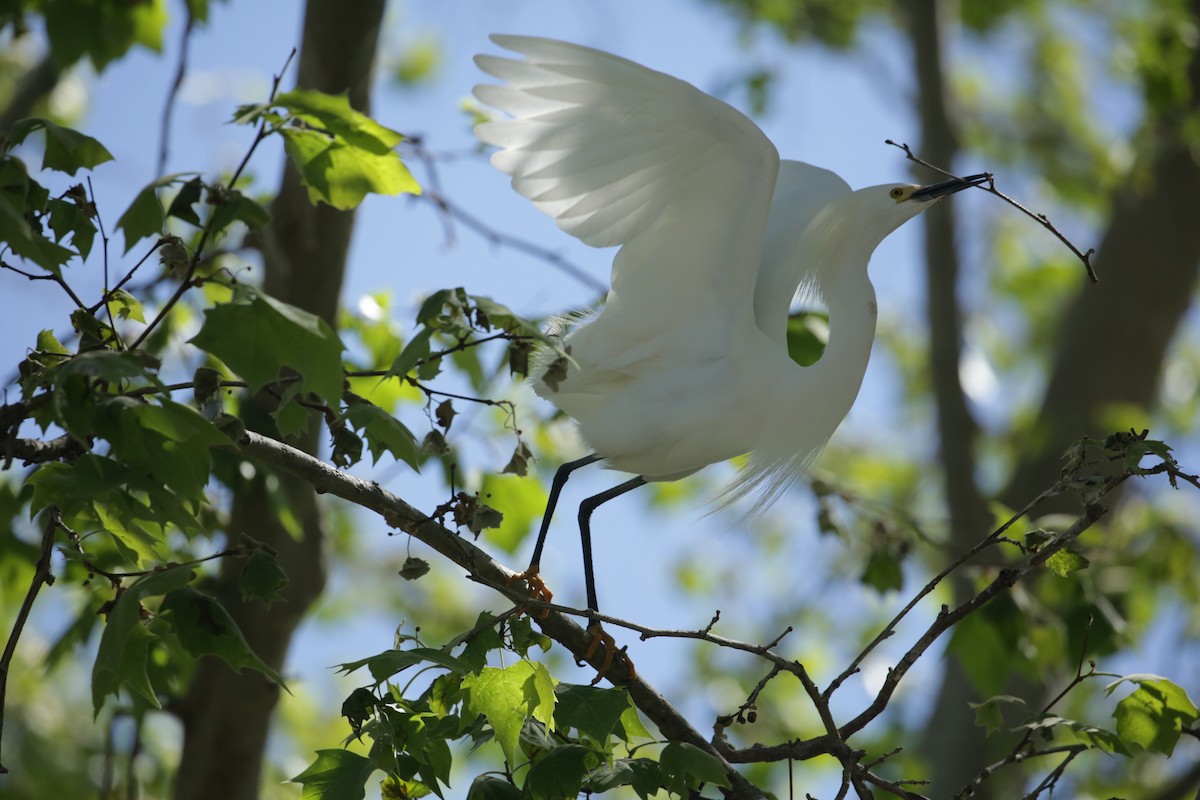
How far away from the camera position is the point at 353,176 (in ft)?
7.09

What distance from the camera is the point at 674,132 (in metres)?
2.52

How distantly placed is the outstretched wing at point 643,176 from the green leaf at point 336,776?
1.25m

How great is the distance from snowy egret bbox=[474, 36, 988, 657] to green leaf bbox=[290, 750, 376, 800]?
2.63 feet

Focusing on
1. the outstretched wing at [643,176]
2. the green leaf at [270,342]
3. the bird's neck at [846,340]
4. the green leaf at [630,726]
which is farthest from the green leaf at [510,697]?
the bird's neck at [846,340]

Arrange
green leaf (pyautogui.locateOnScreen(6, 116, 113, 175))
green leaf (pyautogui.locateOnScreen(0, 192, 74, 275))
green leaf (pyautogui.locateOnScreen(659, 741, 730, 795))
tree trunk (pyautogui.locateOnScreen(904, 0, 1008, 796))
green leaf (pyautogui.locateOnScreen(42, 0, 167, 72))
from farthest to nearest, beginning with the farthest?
tree trunk (pyautogui.locateOnScreen(904, 0, 1008, 796)), green leaf (pyautogui.locateOnScreen(42, 0, 167, 72)), green leaf (pyautogui.locateOnScreen(6, 116, 113, 175)), green leaf (pyautogui.locateOnScreen(659, 741, 730, 795)), green leaf (pyautogui.locateOnScreen(0, 192, 74, 275))

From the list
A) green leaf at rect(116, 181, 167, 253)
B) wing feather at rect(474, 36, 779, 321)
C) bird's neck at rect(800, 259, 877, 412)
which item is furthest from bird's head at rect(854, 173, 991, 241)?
green leaf at rect(116, 181, 167, 253)

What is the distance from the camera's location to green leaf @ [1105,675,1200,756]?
2.04 metres

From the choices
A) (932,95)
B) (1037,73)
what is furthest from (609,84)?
(1037,73)

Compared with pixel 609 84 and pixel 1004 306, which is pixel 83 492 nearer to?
pixel 609 84

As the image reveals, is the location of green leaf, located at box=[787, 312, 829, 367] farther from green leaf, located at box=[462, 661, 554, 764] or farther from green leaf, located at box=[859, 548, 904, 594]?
green leaf, located at box=[462, 661, 554, 764]

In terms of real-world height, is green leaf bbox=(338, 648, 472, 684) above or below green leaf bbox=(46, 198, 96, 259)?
below

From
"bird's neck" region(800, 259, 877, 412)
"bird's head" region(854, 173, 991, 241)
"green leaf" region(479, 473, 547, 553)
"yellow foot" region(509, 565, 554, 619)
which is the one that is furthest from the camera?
"green leaf" region(479, 473, 547, 553)

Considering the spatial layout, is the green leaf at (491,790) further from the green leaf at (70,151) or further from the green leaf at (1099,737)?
the green leaf at (70,151)

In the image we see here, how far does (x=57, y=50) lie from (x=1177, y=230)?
17.3ft
